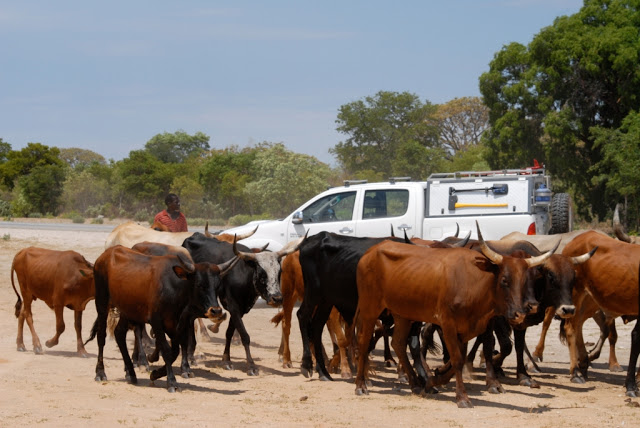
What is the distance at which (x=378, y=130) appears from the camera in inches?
2397

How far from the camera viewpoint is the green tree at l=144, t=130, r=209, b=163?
84.6 meters

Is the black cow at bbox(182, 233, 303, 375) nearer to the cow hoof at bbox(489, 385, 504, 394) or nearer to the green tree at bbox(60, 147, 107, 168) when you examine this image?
the cow hoof at bbox(489, 385, 504, 394)

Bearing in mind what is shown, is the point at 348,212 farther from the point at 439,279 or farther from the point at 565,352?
the point at 439,279

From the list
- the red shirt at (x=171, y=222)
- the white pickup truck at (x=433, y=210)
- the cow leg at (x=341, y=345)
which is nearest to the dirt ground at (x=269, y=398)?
the cow leg at (x=341, y=345)

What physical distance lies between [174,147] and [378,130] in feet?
99.2

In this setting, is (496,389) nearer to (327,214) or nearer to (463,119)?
(327,214)

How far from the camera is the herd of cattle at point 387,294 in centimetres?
955

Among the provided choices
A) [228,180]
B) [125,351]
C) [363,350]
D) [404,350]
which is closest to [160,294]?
[125,351]

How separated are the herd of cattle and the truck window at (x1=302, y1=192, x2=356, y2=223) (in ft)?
15.2

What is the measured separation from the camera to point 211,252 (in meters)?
13.1

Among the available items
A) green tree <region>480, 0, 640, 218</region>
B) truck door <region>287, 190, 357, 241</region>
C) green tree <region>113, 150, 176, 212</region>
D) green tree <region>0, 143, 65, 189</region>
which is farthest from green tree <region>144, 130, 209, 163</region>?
truck door <region>287, 190, 357, 241</region>

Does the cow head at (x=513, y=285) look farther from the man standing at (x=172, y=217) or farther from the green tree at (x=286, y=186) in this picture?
the green tree at (x=286, y=186)

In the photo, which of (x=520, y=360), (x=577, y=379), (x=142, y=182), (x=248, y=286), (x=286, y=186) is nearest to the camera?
(x=520, y=360)

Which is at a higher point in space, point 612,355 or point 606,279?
point 606,279
